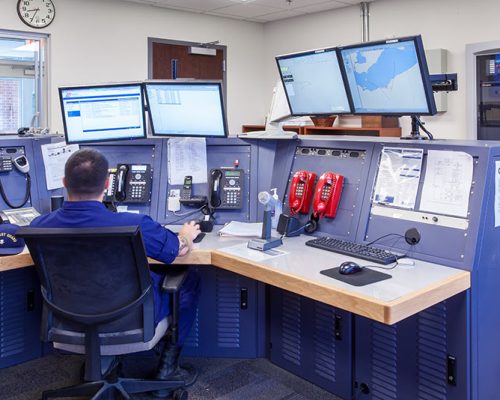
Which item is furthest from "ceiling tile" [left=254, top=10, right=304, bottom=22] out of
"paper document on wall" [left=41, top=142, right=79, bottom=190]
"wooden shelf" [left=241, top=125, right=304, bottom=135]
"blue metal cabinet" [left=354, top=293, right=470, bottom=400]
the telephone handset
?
"blue metal cabinet" [left=354, top=293, right=470, bottom=400]

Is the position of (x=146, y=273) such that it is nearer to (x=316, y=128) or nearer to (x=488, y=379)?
(x=488, y=379)

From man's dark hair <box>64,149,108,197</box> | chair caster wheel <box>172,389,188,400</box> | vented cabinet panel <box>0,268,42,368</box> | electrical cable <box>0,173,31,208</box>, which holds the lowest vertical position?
chair caster wheel <box>172,389,188,400</box>

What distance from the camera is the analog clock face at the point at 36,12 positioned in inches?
192

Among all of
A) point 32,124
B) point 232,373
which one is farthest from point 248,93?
point 232,373

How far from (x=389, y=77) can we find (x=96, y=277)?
1.37m

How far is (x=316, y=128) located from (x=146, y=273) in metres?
3.87

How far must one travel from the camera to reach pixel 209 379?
252 cm

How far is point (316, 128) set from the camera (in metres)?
5.43

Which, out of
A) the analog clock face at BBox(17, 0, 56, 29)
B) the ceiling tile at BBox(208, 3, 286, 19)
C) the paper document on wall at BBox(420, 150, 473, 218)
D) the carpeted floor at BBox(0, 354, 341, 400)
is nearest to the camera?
the paper document on wall at BBox(420, 150, 473, 218)

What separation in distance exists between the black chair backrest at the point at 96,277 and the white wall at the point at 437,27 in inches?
152

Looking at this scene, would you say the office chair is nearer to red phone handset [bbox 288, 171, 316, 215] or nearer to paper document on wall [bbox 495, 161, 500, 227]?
red phone handset [bbox 288, 171, 316, 215]

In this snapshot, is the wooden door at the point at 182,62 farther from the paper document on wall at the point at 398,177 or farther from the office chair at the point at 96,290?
the office chair at the point at 96,290

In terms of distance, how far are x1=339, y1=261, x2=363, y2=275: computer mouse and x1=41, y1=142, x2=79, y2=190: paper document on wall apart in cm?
163

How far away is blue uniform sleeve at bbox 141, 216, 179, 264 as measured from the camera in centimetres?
192
